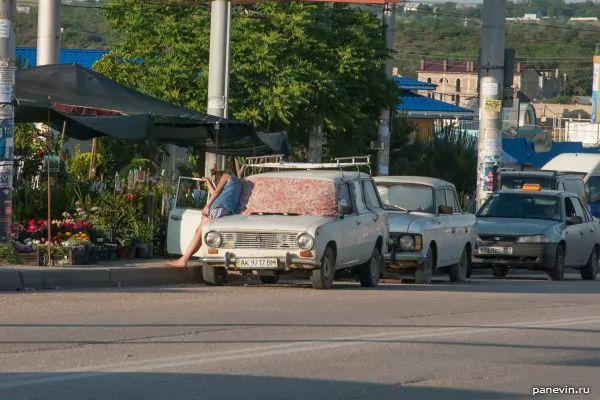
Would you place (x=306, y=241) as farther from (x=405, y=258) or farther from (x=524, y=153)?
(x=524, y=153)

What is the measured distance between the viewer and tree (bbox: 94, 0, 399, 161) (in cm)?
3259

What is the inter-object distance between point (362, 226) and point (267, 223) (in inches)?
66.2

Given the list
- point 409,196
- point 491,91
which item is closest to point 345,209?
point 409,196

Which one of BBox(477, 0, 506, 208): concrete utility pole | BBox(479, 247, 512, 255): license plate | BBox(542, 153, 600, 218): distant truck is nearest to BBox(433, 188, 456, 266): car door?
BBox(479, 247, 512, 255): license plate

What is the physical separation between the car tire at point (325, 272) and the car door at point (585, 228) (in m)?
8.80

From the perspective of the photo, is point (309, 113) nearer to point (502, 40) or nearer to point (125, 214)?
point (502, 40)

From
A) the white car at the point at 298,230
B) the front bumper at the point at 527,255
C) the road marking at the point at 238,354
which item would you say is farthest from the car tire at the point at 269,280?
the road marking at the point at 238,354

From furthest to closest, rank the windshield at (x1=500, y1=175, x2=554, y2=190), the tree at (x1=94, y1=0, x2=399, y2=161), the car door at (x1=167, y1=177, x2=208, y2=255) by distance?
the tree at (x1=94, y1=0, x2=399, y2=161)
the windshield at (x1=500, y1=175, x2=554, y2=190)
the car door at (x1=167, y1=177, x2=208, y2=255)

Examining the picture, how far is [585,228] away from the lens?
83.7 ft

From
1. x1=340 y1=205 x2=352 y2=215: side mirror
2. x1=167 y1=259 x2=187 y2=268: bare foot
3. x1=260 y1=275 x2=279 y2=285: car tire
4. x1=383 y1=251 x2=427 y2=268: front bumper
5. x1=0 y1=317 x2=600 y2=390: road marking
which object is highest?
x1=340 y1=205 x2=352 y2=215: side mirror

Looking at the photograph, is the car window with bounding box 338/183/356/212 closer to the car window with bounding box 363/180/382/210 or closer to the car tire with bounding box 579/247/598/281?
the car window with bounding box 363/180/382/210

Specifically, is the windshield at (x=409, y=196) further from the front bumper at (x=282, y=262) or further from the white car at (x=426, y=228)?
the front bumper at (x=282, y=262)

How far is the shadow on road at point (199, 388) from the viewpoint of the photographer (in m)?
8.52

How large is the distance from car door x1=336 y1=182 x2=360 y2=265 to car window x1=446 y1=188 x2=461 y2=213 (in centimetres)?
379
